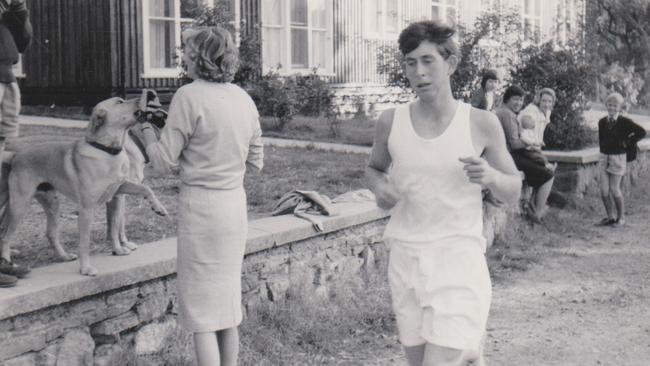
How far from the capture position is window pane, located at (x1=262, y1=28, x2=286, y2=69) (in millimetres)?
18266

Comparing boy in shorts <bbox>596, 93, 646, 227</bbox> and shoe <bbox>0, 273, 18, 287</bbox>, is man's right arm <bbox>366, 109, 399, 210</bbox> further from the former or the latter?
boy in shorts <bbox>596, 93, 646, 227</bbox>

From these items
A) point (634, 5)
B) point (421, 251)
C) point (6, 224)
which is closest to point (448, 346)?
point (421, 251)

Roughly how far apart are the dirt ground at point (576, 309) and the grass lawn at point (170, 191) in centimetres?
209

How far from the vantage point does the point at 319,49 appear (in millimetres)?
19938

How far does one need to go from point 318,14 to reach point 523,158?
10235 mm

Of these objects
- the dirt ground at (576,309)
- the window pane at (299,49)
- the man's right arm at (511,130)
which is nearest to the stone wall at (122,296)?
the dirt ground at (576,309)

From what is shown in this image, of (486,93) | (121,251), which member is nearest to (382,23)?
(486,93)

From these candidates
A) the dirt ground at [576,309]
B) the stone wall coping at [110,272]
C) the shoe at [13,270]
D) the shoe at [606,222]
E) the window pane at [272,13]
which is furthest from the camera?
the window pane at [272,13]

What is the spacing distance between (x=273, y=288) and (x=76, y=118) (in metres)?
9.66

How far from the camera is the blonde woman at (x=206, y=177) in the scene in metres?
4.15

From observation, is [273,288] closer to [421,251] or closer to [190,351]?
[190,351]

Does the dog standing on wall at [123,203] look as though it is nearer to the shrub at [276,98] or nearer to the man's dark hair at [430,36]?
the man's dark hair at [430,36]

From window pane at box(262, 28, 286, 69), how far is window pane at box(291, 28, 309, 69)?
1.56 ft

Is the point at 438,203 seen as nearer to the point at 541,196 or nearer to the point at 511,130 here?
the point at 511,130
